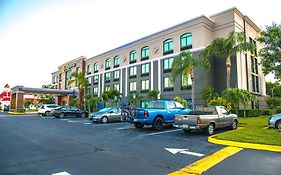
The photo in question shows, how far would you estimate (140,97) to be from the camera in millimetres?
39344

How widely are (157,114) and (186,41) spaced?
2264cm

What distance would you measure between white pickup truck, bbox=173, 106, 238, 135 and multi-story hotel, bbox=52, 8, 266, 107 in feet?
50.2

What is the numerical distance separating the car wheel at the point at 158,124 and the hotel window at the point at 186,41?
70.7ft

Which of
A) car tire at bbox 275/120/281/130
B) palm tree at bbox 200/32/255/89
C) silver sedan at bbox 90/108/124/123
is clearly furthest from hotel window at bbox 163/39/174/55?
car tire at bbox 275/120/281/130

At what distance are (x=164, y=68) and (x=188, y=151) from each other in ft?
96.5

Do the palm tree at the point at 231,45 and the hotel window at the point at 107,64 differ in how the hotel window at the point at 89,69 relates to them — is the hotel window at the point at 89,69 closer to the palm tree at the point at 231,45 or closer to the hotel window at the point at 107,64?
the hotel window at the point at 107,64

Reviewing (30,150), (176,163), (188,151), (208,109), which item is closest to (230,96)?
(208,109)

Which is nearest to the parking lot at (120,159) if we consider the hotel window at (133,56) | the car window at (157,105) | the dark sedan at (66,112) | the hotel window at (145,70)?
the car window at (157,105)

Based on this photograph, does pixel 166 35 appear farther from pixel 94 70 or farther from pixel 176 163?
pixel 176 163

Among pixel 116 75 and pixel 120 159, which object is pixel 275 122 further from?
pixel 116 75

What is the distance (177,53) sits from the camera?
35125 mm

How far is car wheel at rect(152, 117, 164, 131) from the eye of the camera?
14539mm

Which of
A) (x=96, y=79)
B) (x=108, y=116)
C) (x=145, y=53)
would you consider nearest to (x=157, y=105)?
(x=108, y=116)

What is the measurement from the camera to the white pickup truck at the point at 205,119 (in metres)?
11.9
